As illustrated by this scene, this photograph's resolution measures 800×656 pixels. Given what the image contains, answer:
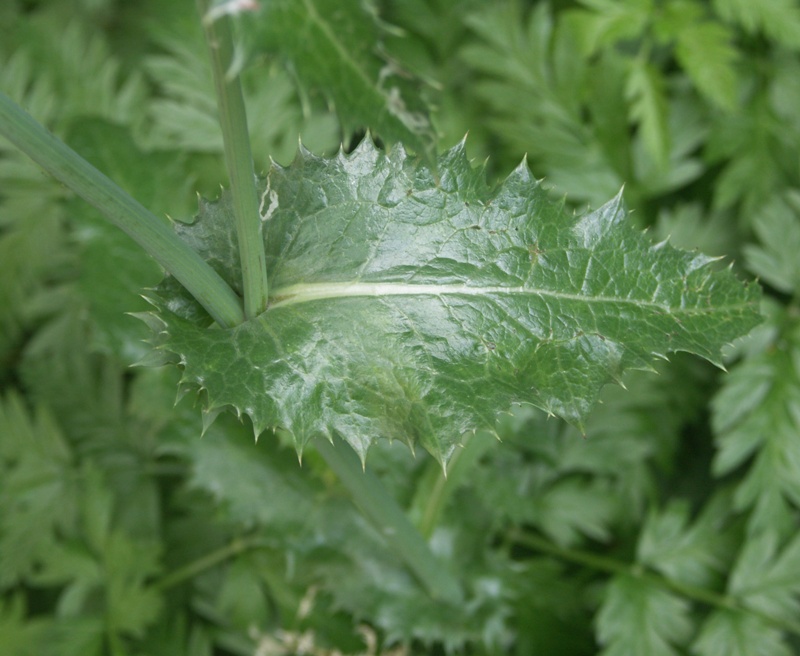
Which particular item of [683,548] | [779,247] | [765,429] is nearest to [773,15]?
[779,247]

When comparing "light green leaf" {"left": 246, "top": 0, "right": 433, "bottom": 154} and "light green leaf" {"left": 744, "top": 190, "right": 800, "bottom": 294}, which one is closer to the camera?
"light green leaf" {"left": 246, "top": 0, "right": 433, "bottom": 154}

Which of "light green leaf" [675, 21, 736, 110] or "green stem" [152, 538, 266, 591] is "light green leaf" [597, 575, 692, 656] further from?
"light green leaf" [675, 21, 736, 110]

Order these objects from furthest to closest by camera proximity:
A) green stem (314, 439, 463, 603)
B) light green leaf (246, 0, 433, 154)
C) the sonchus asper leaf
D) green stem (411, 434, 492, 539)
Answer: green stem (411, 434, 492, 539), green stem (314, 439, 463, 603), the sonchus asper leaf, light green leaf (246, 0, 433, 154)

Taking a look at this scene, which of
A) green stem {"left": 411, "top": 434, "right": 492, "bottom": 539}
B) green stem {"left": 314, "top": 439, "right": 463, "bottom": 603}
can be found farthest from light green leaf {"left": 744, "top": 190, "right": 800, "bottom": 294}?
green stem {"left": 314, "top": 439, "right": 463, "bottom": 603}

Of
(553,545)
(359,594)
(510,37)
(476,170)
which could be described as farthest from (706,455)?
(476,170)

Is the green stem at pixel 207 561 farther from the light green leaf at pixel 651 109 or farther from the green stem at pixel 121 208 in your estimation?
the light green leaf at pixel 651 109

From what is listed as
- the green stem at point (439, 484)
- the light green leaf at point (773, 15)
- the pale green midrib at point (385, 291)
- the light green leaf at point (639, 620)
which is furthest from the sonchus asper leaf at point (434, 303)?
the light green leaf at point (773, 15)
